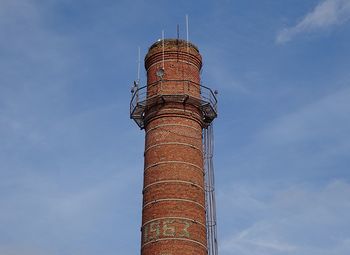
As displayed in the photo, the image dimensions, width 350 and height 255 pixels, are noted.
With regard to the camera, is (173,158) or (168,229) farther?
(173,158)

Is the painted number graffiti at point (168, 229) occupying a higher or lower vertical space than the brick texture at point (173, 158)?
lower

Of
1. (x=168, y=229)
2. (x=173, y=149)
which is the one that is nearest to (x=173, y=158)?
(x=173, y=149)

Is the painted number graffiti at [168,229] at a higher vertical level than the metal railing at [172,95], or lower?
lower

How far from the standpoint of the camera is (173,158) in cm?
2778

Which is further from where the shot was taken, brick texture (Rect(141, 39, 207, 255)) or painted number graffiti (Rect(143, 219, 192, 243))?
brick texture (Rect(141, 39, 207, 255))

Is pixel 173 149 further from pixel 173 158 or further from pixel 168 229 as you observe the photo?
pixel 168 229

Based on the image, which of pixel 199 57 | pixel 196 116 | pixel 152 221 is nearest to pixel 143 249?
pixel 152 221

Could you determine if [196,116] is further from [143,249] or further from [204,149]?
[143,249]

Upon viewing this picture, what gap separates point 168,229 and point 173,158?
3414 mm

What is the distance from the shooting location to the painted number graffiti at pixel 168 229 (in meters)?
26.2

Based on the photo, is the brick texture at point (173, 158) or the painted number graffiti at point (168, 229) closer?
the painted number graffiti at point (168, 229)

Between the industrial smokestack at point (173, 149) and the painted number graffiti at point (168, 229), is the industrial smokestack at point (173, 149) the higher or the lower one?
the higher one

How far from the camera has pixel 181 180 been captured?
27.3 meters

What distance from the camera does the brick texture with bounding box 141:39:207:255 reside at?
26.3 m
